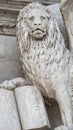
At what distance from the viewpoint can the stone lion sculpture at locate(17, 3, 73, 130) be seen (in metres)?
4.72

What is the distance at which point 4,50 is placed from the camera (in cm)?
525

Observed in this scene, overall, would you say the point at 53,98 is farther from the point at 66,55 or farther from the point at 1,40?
the point at 1,40

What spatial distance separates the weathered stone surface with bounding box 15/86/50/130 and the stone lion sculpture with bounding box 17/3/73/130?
9 cm

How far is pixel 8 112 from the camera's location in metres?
4.66

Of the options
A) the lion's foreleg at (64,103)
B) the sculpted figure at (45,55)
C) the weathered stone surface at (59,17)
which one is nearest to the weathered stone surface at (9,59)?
the sculpted figure at (45,55)

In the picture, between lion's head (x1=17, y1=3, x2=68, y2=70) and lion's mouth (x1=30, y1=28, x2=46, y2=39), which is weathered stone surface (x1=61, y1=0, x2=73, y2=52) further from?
lion's mouth (x1=30, y1=28, x2=46, y2=39)

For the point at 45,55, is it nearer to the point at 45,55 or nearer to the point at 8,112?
the point at 45,55

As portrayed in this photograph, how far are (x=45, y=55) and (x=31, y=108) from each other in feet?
1.49

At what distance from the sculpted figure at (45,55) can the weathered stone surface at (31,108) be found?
87 mm

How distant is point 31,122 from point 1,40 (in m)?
0.99

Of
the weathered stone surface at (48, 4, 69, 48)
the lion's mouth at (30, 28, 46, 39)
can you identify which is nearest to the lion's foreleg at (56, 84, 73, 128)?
the lion's mouth at (30, 28, 46, 39)

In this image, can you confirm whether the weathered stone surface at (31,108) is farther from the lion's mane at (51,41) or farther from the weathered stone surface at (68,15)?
the weathered stone surface at (68,15)

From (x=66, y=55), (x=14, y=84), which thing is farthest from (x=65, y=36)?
(x=14, y=84)

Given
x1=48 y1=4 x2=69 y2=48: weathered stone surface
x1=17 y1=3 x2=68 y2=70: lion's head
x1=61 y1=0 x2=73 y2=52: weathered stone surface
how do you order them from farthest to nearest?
x1=48 y1=4 x2=69 y2=48: weathered stone surface
x1=61 y1=0 x2=73 y2=52: weathered stone surface
x1=17 y1=3 x2=68 y2=70: lion's head
